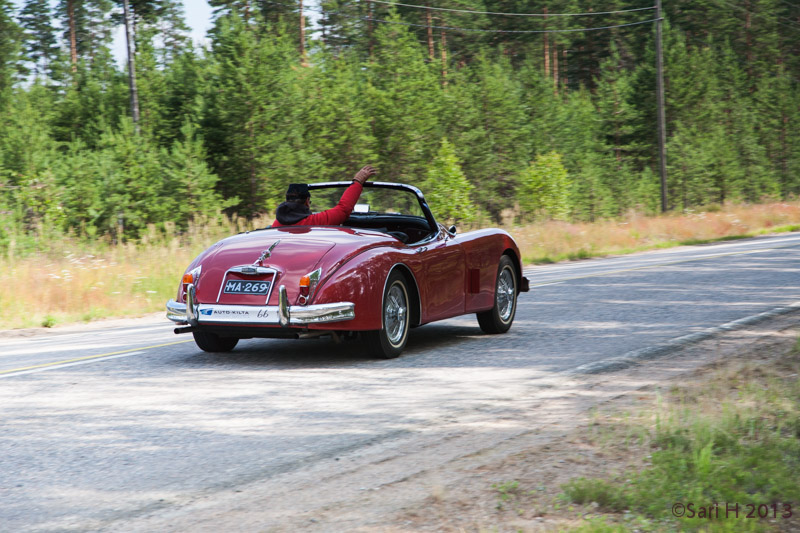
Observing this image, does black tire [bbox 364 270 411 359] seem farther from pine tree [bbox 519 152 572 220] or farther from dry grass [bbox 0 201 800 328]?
pine tree [bbox 519 152 572 220]

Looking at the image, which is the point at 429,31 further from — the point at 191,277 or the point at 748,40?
the point at 191,277

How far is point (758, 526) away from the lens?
3.47 meters

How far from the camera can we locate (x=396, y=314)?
7586mm

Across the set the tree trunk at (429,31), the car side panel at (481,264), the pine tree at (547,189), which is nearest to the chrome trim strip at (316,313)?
the car side panel at (481,264)

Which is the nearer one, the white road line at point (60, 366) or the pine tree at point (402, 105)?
the white road line at point (60, 366)

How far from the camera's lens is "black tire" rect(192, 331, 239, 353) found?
7.95 meters

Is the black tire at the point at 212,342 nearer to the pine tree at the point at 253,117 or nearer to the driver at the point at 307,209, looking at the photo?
the driver at the point at 307,209

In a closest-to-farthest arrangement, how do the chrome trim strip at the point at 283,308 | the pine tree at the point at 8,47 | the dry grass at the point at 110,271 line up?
1. the chrome trim strip at the point at 283,308
2. the dry grass at the point at 110,271
3. the pine tree at the point at 8,47

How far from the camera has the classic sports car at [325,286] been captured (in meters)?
6.84

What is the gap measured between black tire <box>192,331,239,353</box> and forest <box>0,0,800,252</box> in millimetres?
10056

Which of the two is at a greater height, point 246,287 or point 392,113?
point 392,113

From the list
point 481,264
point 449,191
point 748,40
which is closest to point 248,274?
point 481,264

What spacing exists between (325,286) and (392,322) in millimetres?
942

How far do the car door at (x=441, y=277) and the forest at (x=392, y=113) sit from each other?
11.1m
